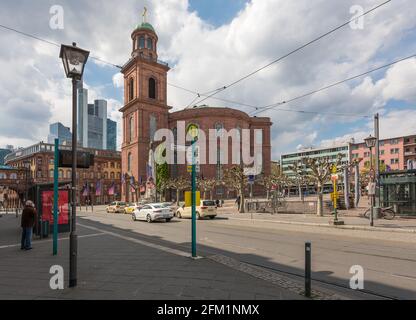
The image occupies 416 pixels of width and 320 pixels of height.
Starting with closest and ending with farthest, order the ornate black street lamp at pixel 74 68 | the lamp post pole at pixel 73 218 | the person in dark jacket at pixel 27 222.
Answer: the lamp post pole at pixel 73 218, the ornate black street lamp at pixel 74 68, the person in dark jacket at pixel 27 222

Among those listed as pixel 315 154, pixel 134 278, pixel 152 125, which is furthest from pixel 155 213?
pixel 315 154

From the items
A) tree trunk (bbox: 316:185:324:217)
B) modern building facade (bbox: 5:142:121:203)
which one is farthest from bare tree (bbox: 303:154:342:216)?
modern building facade (bbox: 5:142:121:203)

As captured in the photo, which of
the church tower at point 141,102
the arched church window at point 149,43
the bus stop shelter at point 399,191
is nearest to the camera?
the bus stop shelter at point 399,191

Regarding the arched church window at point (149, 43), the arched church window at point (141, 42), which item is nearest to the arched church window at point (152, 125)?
the arched church window at point (149, 43)

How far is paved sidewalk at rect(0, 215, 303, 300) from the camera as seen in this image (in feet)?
18.7

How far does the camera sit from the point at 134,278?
6.77 m

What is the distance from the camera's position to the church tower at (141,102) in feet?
207

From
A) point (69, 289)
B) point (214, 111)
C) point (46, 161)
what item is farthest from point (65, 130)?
point (69, 289)

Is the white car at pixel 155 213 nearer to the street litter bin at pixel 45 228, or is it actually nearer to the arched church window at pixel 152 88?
the street litter bin at pixel 45 228

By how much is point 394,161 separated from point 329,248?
332ft
